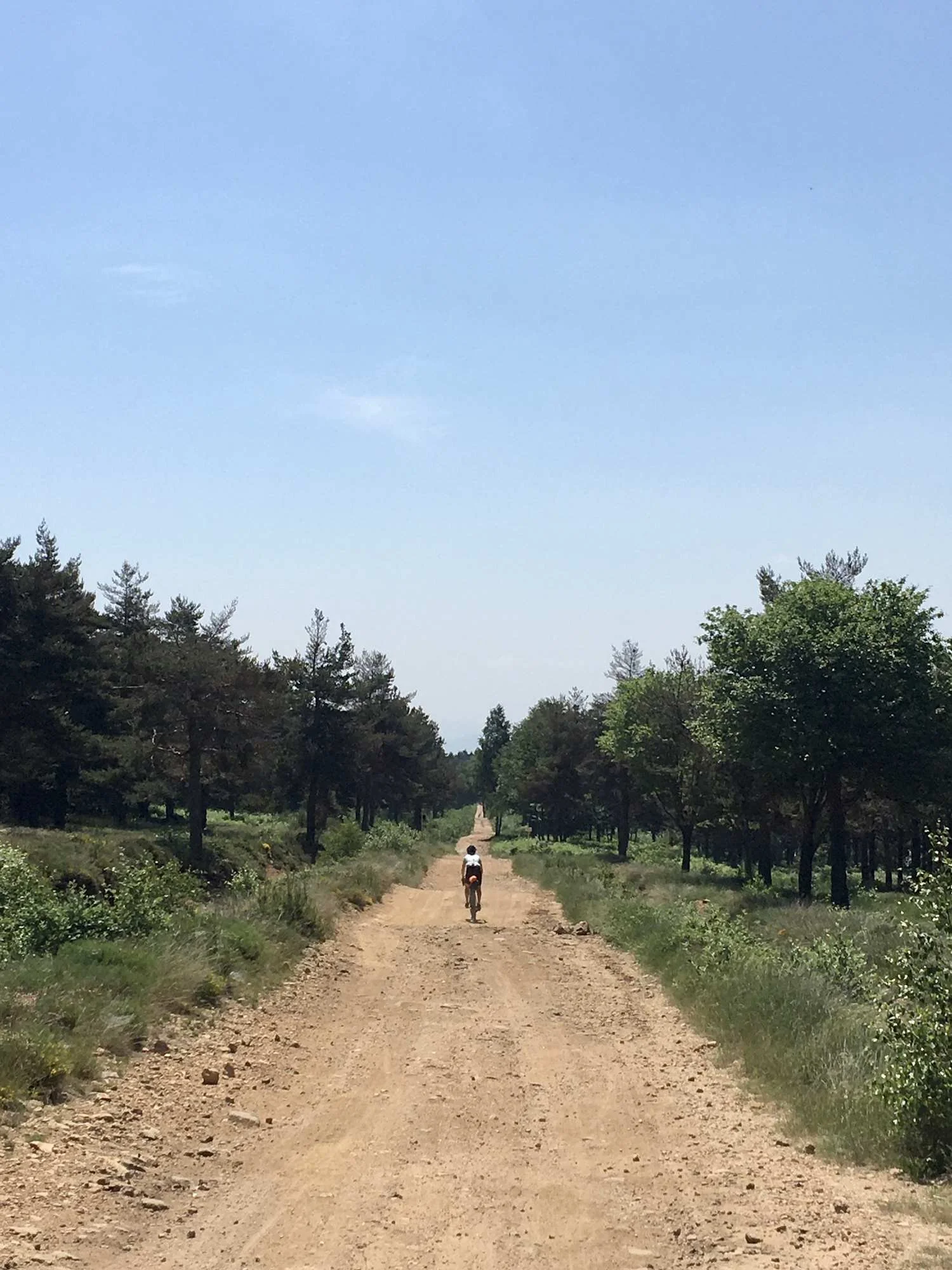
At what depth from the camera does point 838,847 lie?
2995cm

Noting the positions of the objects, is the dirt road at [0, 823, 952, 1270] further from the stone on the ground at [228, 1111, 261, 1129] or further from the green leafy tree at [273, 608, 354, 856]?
the green leafy tree at [273, 608, 354, 856]

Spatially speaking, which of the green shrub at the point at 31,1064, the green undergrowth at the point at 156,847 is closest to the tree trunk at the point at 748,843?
the green undergrowth at the point at 156,847

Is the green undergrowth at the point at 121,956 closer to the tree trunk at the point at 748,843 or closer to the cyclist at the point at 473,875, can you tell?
the cyclist at the point at 473,875

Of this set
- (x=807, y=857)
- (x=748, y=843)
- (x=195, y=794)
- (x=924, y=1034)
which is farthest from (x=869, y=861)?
(x=924, y=1034)

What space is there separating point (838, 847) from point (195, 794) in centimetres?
2421

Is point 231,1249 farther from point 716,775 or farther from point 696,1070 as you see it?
point 716,775

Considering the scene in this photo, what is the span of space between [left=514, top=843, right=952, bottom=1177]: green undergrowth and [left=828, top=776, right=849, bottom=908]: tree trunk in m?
6.06

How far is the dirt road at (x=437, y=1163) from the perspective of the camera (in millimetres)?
5840

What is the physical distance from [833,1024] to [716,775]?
100 ft

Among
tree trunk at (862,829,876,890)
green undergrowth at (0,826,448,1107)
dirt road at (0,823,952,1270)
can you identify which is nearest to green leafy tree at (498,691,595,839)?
tree trunk at (862,829,876,890)

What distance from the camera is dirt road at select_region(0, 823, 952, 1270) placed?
584 centimetres

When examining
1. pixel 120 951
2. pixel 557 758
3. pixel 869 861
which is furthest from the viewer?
pixel 557 758

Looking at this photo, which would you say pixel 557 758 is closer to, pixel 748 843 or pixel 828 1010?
pixel 748 843

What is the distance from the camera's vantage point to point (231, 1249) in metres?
5.75
